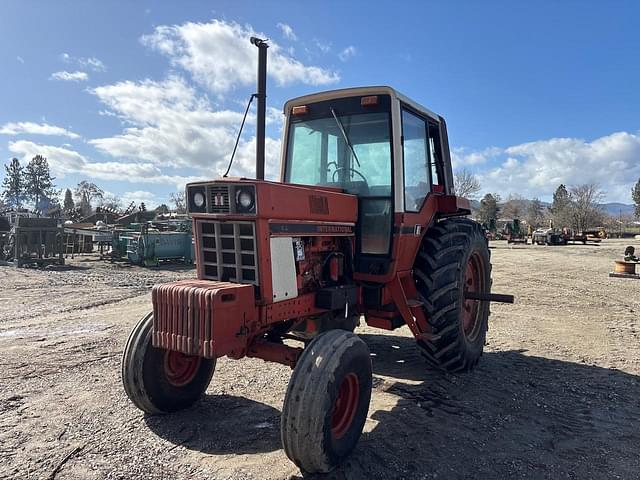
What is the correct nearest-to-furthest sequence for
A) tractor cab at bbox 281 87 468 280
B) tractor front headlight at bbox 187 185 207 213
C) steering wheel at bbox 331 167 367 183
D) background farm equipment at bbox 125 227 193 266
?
tractor front headlight at bbox 187 185 207 213, tractor cab at bbox 281 87 468 280, steering wheel at bbox 331 167 367 183, background farm equipment at bbox 125 227 193 266

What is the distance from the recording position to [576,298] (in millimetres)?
10461

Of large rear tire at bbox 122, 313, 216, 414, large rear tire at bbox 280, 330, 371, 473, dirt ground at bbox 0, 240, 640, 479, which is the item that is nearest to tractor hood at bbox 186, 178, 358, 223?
large rear tire at bbox 280, 330, 371, 473

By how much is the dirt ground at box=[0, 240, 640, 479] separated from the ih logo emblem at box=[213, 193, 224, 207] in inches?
70.3

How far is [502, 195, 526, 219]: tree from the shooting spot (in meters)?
93.5

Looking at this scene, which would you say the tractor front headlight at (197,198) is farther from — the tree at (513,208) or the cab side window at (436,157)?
the tree at (513,208)

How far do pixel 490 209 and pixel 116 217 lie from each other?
179 feet

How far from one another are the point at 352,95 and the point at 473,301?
9.67 feet

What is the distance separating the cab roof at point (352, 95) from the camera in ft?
14.9

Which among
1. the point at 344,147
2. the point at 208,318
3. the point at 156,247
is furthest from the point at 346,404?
the point at 156,247

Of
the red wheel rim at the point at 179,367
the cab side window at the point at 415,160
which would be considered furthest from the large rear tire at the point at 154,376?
the cab side window at the point at 415,160

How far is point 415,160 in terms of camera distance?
5043 mm

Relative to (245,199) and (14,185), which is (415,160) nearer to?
(245,199)

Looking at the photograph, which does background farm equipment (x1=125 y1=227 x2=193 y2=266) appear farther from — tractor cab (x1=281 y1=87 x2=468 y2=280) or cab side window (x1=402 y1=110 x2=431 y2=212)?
cab side window (x1=402 y1=110 x2=431 y2=212)

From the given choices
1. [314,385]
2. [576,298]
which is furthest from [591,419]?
[576,298]
